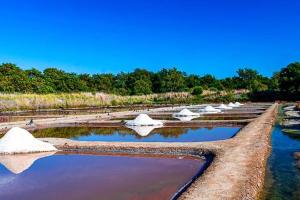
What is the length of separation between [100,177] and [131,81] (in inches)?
2482

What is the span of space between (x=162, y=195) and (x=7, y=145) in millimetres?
6813

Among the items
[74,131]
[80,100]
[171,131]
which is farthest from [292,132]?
[80,100]

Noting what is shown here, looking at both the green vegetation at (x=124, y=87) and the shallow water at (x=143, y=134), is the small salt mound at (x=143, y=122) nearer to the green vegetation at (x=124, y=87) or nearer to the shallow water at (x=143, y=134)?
the shallow water at (x=143, y=134)

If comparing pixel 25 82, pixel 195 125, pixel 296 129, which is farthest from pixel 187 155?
pixel 25 82

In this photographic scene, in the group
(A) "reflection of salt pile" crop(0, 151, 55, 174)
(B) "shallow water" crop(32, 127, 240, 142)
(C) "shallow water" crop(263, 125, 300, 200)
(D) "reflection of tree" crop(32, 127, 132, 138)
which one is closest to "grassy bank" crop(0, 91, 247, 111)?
(D) "reflection of tree" crop(32, 127, 132, 138)

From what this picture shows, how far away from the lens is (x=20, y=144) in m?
12.0

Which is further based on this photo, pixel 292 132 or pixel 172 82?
pixel 172 82

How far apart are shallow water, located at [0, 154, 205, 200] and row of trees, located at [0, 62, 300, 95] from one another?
41406mm

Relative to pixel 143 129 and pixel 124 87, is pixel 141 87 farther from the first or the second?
pixel 143 129

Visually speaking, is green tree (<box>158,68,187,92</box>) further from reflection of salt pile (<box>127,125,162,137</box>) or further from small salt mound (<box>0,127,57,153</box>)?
small salt mound (<box>0,127,57,153</box>)

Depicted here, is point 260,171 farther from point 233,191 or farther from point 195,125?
point 195,125

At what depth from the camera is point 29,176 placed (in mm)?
8727

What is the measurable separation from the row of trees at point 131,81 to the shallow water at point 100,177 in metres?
41.4

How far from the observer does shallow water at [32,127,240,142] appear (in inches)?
574
